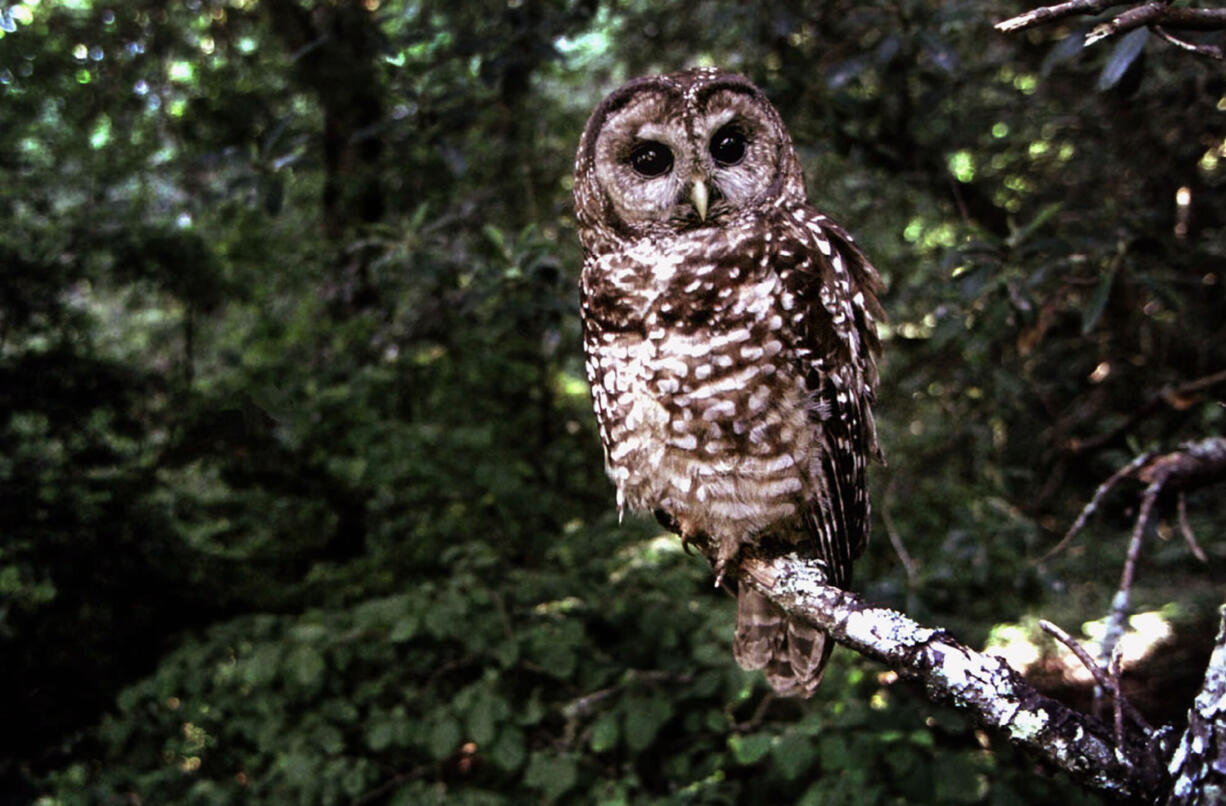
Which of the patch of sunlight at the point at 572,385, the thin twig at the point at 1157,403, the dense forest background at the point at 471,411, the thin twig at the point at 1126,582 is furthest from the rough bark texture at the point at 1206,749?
the patch of sunlight at the point at 572,385

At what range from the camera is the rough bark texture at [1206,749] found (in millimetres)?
1143

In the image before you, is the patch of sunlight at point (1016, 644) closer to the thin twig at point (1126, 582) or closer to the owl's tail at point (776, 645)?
the thin twig at point (1126, 582)

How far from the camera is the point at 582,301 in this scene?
82.9 inches

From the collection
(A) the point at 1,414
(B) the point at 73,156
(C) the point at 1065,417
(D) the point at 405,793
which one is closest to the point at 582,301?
(D) the point at 405,793

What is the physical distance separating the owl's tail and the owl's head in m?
0.89

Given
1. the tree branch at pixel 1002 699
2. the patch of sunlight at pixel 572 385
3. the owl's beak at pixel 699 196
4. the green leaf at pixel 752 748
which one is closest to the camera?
the tree branch at pixel 1002 699

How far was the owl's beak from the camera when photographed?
1818 mm

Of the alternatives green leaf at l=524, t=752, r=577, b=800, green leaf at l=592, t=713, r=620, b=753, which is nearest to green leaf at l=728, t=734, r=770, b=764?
green leaf at l=592, t=713, r=620, b=753

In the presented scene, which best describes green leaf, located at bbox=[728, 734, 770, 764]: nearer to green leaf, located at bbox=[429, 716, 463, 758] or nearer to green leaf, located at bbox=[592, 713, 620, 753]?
green leaf, located at bbox=[592, 713, 620, 753]

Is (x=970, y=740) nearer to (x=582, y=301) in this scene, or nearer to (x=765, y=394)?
(x=765, y=394)

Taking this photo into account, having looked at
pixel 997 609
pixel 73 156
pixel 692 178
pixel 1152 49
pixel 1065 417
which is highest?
pixel 73 156

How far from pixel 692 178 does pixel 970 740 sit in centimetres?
234

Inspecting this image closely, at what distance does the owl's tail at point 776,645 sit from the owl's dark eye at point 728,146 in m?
0.97

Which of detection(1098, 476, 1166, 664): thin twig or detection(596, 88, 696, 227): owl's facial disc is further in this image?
detection(1098, 476, 1166, 664): thin twig
